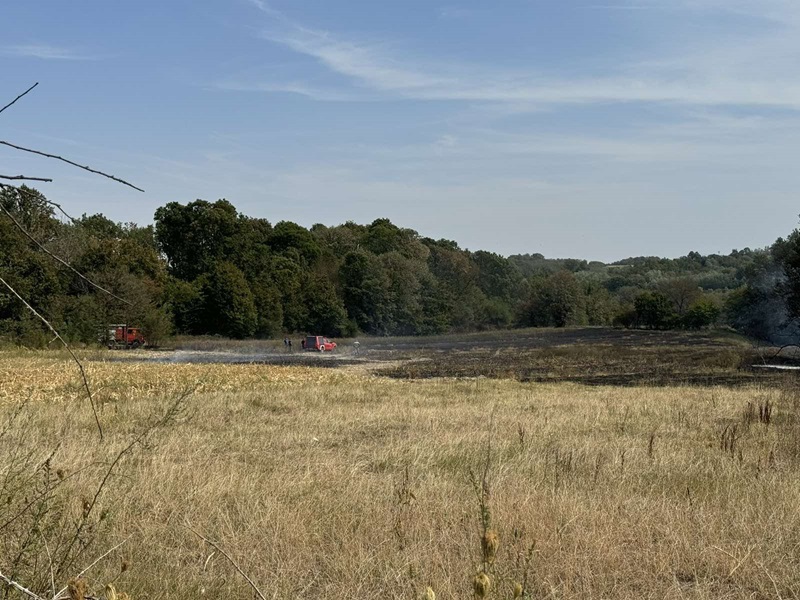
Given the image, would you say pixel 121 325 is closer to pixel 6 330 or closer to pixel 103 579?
pixel 6 330

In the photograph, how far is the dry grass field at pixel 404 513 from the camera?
3.95 m

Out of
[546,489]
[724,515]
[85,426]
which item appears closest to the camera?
[724,515]

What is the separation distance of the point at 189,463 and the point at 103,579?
3.57m

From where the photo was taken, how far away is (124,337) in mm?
59188

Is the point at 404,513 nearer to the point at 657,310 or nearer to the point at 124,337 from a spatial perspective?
the point at 124,337

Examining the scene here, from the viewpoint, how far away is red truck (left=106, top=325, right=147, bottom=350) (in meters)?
57.4

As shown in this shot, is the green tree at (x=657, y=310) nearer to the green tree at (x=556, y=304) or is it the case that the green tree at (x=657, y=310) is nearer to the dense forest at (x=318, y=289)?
the dense forest at (x=318, y=289)

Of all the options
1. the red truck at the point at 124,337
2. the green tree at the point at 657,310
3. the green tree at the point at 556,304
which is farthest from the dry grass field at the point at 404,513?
the green tree at the point at 556,304

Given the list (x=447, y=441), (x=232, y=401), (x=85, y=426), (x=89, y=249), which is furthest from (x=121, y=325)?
(x=447, y=441)

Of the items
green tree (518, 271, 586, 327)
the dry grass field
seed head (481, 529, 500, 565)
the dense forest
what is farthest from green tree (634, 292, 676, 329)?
seed head (481, 529, 500, 565)

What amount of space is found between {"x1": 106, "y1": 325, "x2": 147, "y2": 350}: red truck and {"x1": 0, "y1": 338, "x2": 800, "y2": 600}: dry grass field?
49.1 m

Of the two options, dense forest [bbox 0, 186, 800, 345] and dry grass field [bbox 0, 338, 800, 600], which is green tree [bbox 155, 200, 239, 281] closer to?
dense forest [bbox 0, 186, 800, 345]

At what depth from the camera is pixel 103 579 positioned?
12.7 ft

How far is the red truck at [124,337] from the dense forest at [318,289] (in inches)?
35.2
